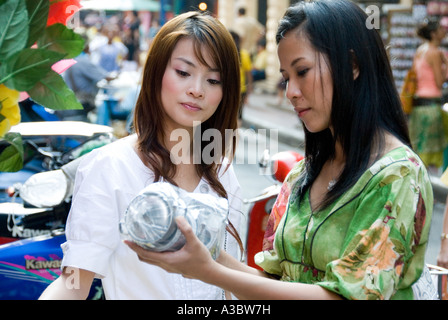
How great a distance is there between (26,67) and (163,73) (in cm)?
77

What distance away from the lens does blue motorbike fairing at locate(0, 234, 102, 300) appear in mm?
3275

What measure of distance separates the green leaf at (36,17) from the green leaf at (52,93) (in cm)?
9

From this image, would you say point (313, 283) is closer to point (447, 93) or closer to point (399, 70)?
point (447, 93)

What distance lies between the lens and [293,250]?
1.89m

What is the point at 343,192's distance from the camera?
178 centimetres

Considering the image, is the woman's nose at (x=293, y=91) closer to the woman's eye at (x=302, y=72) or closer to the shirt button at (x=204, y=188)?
the woman's eye at (x=302, y=72)

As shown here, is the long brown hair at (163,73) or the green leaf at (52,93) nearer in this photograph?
the green leaf at (52,93)

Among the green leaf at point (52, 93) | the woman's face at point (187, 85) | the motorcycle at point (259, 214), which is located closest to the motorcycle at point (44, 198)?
the motorcycle at point (259, 214)

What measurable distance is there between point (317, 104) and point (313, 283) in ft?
1.58

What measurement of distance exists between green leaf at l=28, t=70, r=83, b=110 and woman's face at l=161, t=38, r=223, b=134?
0.59m

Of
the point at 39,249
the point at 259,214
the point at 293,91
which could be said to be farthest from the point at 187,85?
the point at 259,214

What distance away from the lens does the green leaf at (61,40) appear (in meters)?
1.56

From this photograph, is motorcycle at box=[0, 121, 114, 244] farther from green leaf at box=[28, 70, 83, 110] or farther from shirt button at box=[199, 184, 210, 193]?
green leaf at box=[28, 70, 83, 110]
